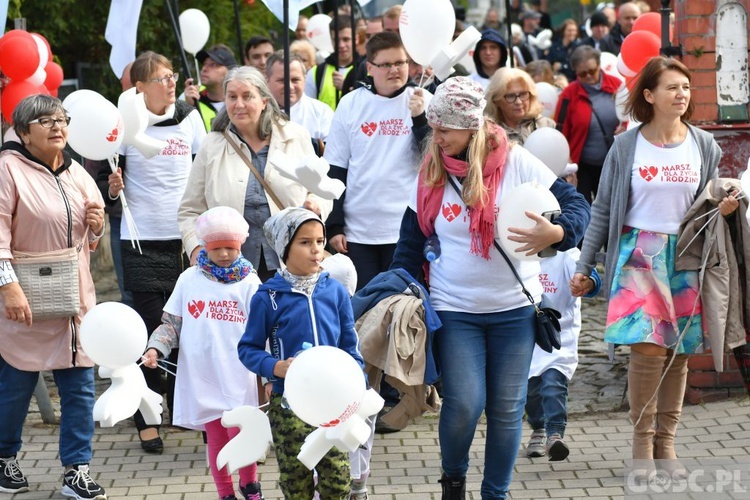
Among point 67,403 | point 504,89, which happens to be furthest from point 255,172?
point 504,89

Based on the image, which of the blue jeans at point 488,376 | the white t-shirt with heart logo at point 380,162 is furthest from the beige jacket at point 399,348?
the white t-shirt with heart logo at point 380,162

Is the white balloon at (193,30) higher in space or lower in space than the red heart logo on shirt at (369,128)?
higher

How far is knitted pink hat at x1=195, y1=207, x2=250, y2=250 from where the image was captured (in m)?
5.49

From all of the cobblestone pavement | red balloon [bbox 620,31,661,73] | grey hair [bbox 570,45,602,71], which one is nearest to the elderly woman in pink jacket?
the cobblestone pavement

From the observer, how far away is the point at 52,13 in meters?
11.8

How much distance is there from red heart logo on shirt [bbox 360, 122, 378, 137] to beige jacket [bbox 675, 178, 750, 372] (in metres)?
1.88

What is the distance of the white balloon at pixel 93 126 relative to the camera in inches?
240

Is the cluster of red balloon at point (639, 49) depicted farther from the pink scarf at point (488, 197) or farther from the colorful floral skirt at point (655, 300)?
the pink scarf at point (488, 197)

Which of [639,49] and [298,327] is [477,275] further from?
[639,49]

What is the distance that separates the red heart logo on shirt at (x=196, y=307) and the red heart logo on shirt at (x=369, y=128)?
1.74 m

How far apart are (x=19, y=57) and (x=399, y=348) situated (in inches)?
145

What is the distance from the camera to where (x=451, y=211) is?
16.7 ft

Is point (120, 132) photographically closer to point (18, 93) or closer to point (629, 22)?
point (18, 93)

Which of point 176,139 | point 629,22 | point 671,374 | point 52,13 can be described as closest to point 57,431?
point 176,139
